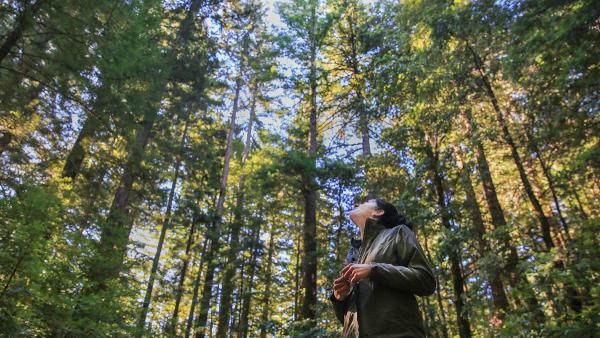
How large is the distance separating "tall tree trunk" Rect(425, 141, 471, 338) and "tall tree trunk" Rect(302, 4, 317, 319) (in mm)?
3623

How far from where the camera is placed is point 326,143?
50.9 feet

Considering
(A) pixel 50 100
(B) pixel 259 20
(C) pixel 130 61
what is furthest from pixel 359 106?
(B) pixel 259 20

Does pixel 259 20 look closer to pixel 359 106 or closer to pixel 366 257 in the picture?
pixel 359 106

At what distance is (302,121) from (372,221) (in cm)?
1427

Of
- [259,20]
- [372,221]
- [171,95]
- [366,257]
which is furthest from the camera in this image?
[259,20]

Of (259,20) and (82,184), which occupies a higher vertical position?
(259,20)

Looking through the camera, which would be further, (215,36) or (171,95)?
(215,36)

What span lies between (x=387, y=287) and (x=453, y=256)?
288 inches

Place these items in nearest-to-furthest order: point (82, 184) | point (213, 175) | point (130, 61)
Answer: point (130, 61) < point (82, 184) < point (213, 175)

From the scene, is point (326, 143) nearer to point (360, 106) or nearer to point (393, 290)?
point (360, 106)

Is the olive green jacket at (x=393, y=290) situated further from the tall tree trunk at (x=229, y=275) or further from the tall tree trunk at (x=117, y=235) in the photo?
the tall tree trunk at (x=229, y=275)

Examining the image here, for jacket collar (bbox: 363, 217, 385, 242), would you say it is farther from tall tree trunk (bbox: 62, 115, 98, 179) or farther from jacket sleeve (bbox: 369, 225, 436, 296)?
tall tree trunk (bbox: 62, 115, 98, 179)

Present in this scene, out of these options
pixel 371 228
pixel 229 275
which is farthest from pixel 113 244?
pixel 229 275

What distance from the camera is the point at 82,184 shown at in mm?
11328
